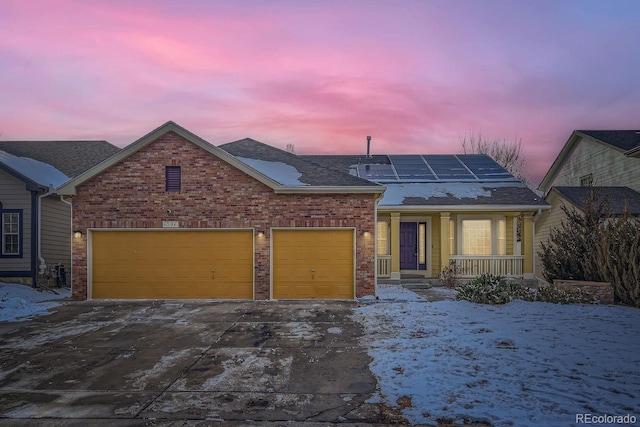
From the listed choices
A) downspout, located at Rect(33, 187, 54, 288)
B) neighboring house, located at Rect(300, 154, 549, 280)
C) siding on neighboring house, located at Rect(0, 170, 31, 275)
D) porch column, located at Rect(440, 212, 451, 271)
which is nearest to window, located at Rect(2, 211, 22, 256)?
siding on neighboring house, located at Rect(0, 170, 31, 275)

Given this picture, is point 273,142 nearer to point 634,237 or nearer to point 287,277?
point 287,277

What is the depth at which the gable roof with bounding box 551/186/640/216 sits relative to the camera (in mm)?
14711

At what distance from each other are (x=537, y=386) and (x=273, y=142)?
38400 mm

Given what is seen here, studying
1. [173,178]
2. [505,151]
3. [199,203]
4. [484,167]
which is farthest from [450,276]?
[505,151]

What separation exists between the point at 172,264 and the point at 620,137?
21763mm

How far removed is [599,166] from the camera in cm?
1984

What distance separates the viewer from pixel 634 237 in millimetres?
10727

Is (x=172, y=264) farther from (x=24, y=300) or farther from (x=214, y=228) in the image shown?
(x=24, y=300)

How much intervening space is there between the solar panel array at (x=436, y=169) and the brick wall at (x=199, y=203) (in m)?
6.68

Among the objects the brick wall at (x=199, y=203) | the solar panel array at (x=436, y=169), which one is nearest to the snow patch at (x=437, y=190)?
the solar panel array at (x=436, y=169)

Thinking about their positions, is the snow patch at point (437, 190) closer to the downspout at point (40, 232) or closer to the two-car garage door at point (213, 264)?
the two-car garage door at point (213, 264)

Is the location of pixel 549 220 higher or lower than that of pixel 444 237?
higher

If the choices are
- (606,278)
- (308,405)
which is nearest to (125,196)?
(308,405)

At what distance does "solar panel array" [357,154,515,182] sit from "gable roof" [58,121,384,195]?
680cm
